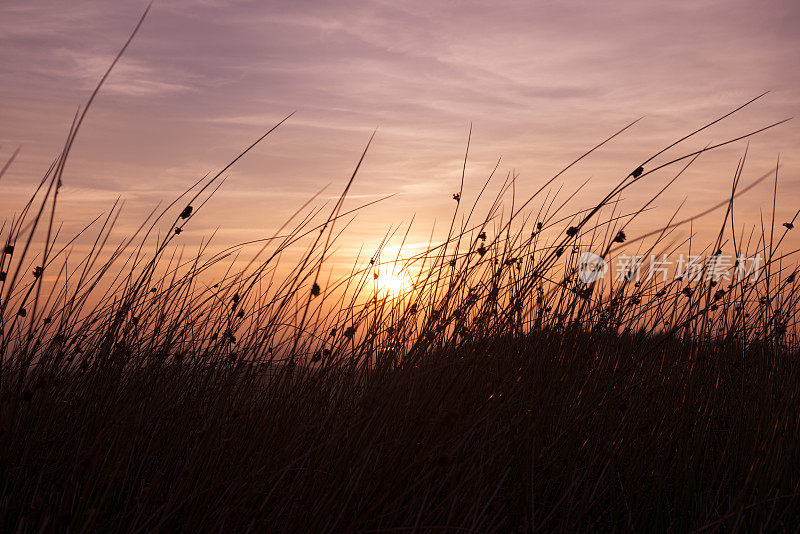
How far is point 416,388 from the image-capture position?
2168mm

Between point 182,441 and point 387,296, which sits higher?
point 387,296

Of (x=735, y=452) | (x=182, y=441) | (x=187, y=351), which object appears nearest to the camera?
(x=182, y=441)

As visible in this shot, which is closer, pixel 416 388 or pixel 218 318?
pixel 416 388

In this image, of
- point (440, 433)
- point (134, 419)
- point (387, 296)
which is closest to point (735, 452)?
point (440, 433)

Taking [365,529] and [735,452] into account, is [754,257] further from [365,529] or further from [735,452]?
[365,529]

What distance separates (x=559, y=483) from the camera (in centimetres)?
210

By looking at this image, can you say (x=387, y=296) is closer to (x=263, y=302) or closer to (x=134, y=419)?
(x=263, y=302)

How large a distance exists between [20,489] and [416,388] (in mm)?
1189

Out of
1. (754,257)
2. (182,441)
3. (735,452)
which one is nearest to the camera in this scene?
(182,441)

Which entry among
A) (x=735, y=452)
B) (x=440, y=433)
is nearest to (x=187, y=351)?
(x=440, y=433)

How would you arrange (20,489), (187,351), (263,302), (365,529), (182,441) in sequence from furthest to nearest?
(263,302) → (187,351) → (182,441) → (20,489) → (365,529)

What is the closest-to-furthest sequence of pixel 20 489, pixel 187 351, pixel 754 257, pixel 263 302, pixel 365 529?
pixel 365 529
pixel 20 489
pixel 187 351
pixel 263 302
pixel 754 257

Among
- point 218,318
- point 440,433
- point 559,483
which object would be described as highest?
point 218,318

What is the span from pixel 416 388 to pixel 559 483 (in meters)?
0.55
